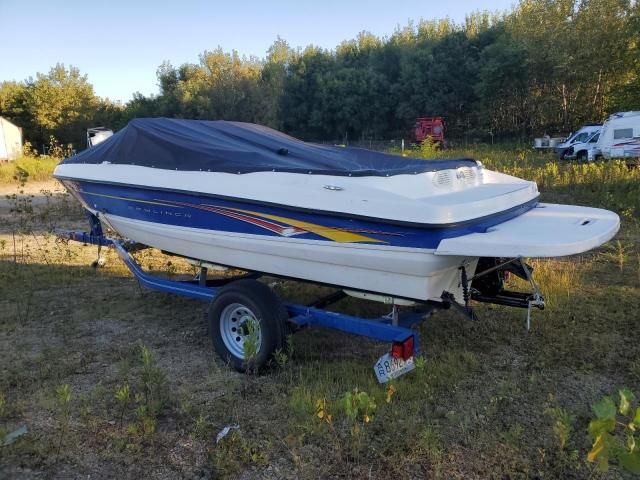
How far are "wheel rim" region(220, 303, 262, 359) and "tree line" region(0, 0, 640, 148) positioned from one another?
27.8 metres

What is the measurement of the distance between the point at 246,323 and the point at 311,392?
76 centimetres

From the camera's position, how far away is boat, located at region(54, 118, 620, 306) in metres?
3.35

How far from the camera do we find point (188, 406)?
3.30m

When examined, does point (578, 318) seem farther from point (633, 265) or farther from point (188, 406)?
point (188, 406)

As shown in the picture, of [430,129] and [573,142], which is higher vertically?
[430,129]

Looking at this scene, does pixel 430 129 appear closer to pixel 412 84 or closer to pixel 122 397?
pixel 412 84

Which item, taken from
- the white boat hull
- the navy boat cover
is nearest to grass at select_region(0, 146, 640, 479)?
the white boat hull

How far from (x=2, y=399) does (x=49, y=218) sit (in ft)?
27.3

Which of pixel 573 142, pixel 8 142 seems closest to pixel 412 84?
pixel 573 142

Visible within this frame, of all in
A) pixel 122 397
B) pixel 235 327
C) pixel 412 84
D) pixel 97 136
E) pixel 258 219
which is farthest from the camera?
pixel 412 84

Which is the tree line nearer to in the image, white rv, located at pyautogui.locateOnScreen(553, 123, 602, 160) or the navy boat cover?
white rv, located at pyautogui.locateOnScreen(553, 123, 602, 160)

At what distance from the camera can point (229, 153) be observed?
4402 millimetres

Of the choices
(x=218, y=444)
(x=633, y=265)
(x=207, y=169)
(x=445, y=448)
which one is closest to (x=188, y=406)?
(x=218, y=444)

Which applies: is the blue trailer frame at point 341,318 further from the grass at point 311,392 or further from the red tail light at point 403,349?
the grass at point 311,392
